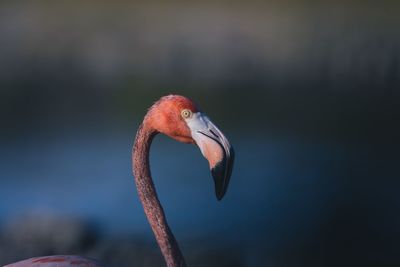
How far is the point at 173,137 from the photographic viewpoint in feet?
6.68

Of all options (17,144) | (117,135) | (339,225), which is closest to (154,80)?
(117,135)

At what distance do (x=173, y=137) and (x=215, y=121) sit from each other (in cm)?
594

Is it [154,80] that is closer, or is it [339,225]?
[339,225]

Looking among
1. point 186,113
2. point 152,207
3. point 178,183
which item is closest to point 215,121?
point 178,183

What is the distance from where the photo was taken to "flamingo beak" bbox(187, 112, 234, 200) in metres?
1.97

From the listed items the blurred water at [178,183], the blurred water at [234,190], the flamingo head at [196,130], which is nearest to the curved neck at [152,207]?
the flamingo head at [196,130]

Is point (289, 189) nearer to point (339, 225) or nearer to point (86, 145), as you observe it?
point (339, 225)

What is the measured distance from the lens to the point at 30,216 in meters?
4.78

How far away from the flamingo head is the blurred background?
2.15 meters

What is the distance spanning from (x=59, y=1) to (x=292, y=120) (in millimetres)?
5498

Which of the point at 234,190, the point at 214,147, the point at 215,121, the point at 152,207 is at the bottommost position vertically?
the point at 234,190

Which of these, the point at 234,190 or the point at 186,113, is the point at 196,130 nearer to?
the point at 186,113

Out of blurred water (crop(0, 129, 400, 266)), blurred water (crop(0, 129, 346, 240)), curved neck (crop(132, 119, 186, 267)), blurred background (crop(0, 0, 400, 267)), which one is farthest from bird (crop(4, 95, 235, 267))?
blurred water (crop(0, 129, 346, 240))

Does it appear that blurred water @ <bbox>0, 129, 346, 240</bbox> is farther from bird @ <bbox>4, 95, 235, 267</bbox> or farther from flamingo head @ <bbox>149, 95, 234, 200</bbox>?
flamingo head @ <bbox>149, 95, 234, 200</bbox>
